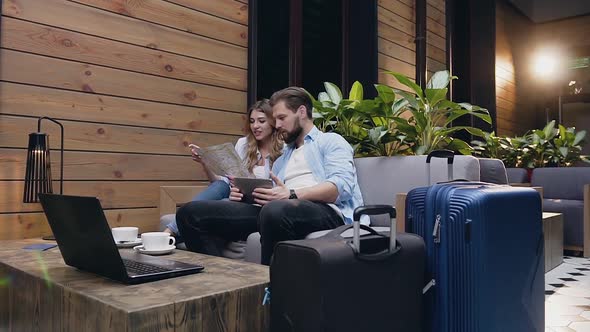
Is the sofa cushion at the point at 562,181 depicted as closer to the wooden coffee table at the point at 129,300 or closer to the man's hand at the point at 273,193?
the man's hand at the point at 273,193

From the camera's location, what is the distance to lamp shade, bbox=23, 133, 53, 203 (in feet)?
6.80

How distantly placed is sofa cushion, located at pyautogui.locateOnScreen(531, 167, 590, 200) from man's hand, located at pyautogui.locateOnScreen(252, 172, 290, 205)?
3.14m

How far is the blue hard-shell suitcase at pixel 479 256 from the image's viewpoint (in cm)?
129

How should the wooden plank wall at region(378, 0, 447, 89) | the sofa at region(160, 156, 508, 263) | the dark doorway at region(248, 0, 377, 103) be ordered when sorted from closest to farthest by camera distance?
the sofa at region(160, 156, 508, 263)
the dark doorway at region(248, 0, 377, 103)
the wooden plank wall at region(378, 0, 447, 89)

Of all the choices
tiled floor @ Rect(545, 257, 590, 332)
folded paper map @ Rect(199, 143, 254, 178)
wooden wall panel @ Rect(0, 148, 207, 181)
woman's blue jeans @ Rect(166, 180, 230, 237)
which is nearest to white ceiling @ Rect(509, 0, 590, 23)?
tiled floor @ Rect(545, 257, 590, 332)

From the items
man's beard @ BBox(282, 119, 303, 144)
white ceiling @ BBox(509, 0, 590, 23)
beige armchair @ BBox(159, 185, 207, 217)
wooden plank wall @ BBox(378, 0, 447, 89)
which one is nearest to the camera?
man's beard @ BBox(282, 119, 303, 144)

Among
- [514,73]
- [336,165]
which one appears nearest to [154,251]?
[336,165]

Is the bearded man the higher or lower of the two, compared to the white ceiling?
lower

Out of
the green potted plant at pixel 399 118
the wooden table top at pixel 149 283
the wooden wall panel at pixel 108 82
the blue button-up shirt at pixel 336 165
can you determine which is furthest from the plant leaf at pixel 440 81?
the wooden table top at pixel 149 283

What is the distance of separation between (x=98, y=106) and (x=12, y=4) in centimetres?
60

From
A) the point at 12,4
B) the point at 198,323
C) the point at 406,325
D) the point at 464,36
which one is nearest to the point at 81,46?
the point at 12,4

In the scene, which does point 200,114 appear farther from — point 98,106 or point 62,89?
point 62,89

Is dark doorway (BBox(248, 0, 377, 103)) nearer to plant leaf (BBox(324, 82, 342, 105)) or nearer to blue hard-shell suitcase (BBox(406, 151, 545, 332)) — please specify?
plant leaf (BBox(324, 82, 342, 105))

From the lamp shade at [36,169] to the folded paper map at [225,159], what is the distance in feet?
2.30
